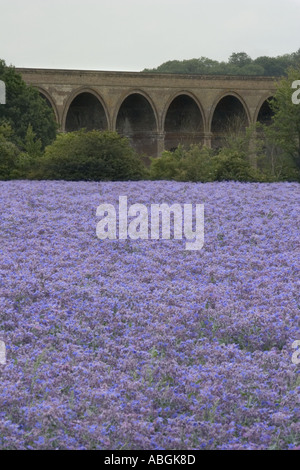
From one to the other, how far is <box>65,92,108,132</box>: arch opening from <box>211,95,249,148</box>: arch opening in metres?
10.3

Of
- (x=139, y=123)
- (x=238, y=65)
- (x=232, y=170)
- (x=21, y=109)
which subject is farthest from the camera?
(x=238, y=65)

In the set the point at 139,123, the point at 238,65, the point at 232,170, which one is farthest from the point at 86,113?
the point at 238,65

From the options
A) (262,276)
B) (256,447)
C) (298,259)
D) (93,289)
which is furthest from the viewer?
(298,259)

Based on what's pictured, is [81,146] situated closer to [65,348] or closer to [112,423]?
[65,348]

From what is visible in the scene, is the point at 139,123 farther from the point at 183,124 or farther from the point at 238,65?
the point at 238,65

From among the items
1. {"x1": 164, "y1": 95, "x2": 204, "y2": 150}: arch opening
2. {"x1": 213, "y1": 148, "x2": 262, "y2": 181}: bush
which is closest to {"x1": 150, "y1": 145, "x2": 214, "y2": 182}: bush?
{"x1": 213, "y1": 148, "x2": 262, "y2": 181}: bush

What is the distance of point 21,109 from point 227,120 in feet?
85.4

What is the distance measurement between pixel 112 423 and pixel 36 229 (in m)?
6.08

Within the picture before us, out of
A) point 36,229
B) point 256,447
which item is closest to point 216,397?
point 256,447

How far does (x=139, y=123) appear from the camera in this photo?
53531 millimetres

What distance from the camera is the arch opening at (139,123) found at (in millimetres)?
51750

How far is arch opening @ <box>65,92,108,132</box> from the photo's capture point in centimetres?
5028

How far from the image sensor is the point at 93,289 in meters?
7.43

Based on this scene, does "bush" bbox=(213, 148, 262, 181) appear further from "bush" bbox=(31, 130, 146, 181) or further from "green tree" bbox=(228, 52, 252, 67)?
"green tree" bbox=(228, 52, 252, 67)
